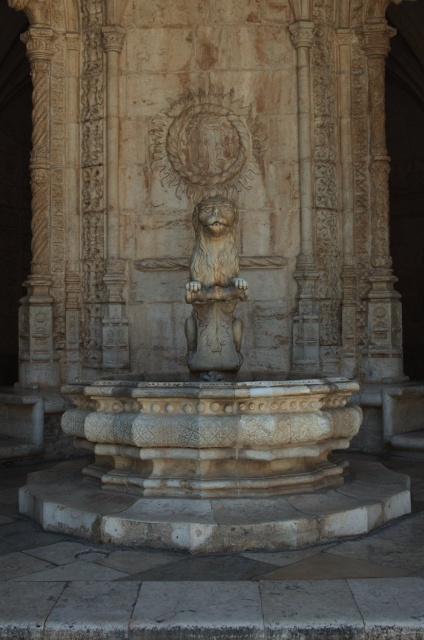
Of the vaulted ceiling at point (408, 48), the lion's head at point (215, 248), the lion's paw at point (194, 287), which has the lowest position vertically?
the lion's paw at point (194, 287)

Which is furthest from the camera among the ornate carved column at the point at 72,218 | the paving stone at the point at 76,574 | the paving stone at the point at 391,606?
the ornate carved column at the point at 72,218

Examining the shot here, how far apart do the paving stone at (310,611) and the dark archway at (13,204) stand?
1090 centimetres

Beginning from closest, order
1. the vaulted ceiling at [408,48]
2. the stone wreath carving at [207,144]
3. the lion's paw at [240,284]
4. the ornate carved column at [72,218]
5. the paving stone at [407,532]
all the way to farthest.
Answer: the paving stone at [407,532] < the lion's paw at [240,284] < the stone wreath carving at [207,144] < the ornate carved column at [72,218] < the vaulted ceiling at [408,48]

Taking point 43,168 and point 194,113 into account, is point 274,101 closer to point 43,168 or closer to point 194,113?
point 194,113

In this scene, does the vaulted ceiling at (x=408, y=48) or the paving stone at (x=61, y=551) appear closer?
the paving stone at (x=61, y=551)

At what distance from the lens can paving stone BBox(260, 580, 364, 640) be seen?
3094 millimetres

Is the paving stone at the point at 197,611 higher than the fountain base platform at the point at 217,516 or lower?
lower

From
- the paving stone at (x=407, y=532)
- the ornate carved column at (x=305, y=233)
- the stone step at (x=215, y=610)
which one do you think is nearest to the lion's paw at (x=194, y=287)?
the paving stone at (x=407, y=532)

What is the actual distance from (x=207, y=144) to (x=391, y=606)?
5.91 meters

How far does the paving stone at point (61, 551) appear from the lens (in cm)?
416

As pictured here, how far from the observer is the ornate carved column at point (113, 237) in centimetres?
805

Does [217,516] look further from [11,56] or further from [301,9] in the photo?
[11,56]

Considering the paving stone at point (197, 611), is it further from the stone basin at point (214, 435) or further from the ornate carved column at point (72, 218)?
the ornate carved column at point (72, 218)

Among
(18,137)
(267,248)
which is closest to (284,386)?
(267,248)
